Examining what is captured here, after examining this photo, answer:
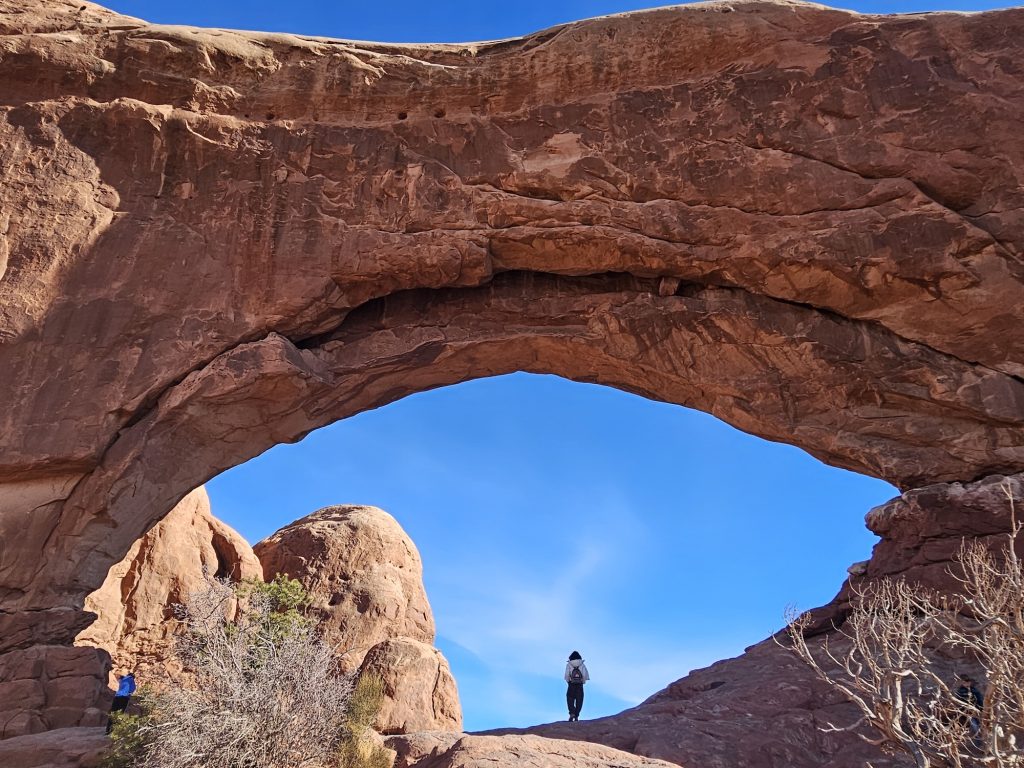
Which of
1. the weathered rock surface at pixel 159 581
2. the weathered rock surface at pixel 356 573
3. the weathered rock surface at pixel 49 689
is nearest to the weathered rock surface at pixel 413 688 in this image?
the weathered rock surface at pixel 356 573

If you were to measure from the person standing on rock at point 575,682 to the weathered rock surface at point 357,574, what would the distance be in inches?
113

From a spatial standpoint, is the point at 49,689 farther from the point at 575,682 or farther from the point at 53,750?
the point at 575,682

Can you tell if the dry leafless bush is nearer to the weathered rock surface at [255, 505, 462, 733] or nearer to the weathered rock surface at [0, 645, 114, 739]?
the weathered rock surface at [0, 645, 114, 739]

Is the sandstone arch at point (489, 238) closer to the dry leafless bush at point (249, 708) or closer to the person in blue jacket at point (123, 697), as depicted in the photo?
the person in blue jacket at point (123, 697)

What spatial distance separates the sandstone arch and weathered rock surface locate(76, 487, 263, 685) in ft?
21.7

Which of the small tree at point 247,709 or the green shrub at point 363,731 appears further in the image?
the green shrub at point 363,731

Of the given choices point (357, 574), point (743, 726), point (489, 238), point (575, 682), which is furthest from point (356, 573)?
point (743, 726)

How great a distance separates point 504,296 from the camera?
16.9 m

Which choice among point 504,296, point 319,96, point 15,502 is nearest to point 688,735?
point 504,296

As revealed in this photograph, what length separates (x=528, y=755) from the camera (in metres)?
11.0

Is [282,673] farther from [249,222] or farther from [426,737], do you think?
[249,222]

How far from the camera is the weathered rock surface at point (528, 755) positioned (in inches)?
423

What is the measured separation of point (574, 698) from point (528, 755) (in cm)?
594

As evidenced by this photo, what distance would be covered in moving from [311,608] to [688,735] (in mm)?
12533
